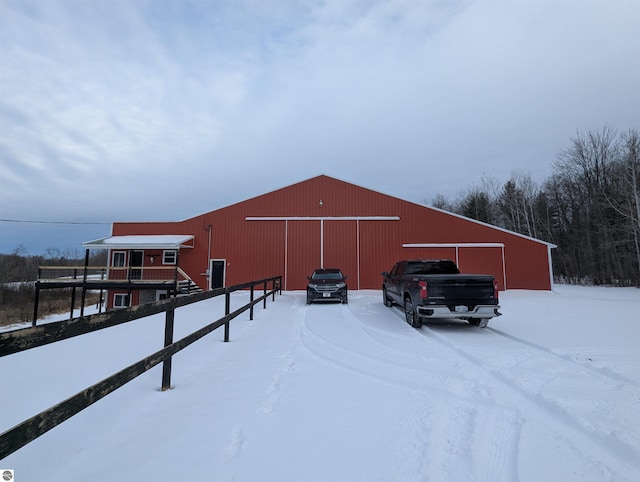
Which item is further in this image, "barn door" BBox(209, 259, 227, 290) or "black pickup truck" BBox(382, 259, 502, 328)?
"barn door" BBox(209, 259, 227, 290)

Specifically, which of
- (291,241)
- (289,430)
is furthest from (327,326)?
(291,241)

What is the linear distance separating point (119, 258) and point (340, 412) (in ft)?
70.9

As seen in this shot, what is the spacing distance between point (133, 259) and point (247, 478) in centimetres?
2122

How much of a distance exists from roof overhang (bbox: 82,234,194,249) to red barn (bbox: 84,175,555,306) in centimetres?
6

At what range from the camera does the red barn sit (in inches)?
707

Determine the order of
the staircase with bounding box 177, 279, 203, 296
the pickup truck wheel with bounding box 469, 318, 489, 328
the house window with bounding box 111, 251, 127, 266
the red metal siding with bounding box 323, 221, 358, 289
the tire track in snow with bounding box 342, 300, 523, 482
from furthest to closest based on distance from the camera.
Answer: the house window with bounding box 111, 251, 127, 266 → the red metal siding with bounding box 323, 221, 358, 289 → the staircase with bounding box 177, 279, 203, 296 → the pickup truck wheel with bounding box 469, 318, 489, 328 → the tire track in snow with bounding box 342, 300, 523, 482

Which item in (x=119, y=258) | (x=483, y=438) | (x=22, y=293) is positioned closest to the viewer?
(x=483, y=438)

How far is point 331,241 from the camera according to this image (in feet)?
60.5

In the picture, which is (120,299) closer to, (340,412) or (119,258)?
(119,258)

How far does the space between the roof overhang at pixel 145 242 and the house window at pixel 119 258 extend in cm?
109

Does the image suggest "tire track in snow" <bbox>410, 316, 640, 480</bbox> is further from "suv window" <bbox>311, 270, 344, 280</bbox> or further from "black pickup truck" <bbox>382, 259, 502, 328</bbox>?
"suv window" <bbox>311, 270, 344, 280</bbox>

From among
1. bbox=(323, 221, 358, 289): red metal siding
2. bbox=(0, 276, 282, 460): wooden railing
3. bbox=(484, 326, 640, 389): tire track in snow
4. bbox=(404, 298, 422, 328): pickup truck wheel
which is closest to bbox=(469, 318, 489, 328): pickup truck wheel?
bbox=(484, 326, 640, 389): tire track in snow

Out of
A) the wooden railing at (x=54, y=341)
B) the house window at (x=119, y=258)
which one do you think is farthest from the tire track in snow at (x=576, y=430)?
the house window at (x=119, y=258)

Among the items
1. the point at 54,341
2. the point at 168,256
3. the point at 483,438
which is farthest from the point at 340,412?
the point at 168,256
